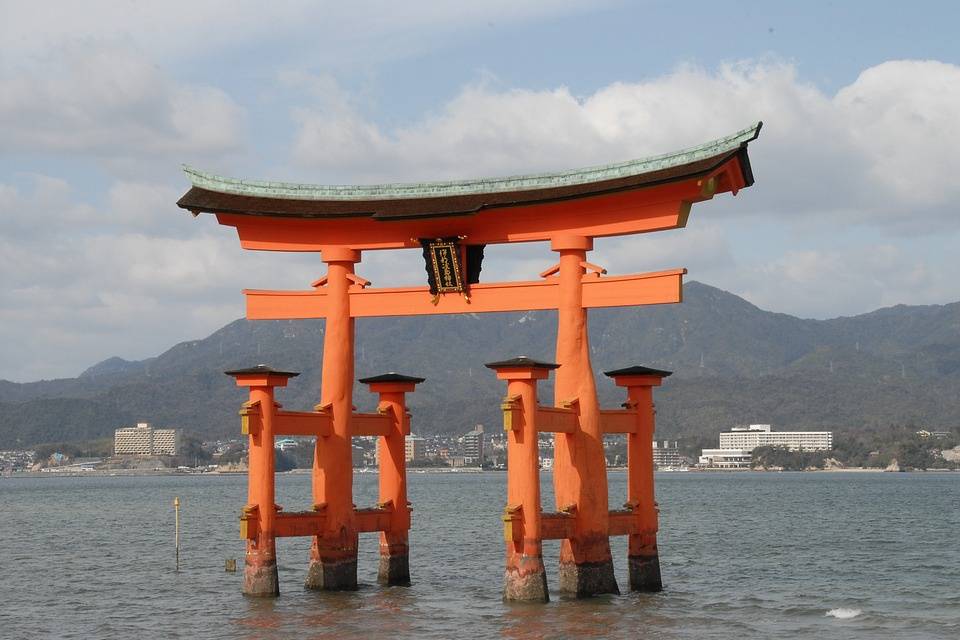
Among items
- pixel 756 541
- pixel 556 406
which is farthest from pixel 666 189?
pixel 756 541

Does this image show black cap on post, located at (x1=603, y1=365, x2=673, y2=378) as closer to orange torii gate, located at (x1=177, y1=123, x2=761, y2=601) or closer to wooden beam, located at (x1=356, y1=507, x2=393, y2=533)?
orange torii gate, located at (x1=177, y1=123, x2=761, y2=601)

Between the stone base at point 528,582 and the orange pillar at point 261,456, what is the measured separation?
525 centimetres

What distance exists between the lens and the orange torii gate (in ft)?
93.5

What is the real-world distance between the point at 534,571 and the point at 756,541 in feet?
104

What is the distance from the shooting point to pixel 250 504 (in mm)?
29297

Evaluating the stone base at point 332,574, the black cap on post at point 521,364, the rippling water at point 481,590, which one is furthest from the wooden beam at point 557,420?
the stone base at point 332,574

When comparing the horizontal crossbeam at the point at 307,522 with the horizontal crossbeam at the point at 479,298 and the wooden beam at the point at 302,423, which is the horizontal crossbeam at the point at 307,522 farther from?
the horizontal crossbeam at the point at 479,298

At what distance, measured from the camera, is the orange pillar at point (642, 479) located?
31.1 m

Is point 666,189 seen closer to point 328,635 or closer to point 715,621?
point 715,621

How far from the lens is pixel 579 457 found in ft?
97.4

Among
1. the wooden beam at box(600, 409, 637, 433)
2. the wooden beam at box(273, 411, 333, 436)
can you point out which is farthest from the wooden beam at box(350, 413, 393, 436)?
the wooden beam at box(600, 409, 637, 433)

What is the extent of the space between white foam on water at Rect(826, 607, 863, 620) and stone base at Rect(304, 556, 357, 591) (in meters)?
10.6

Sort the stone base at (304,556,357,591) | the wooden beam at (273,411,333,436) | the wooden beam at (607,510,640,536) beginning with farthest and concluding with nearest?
the stone base at (304,556,357,591), the wooden beam at (607,510,640,536), the wooden beam at (273,411,333,436)

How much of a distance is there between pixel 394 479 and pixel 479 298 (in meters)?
5.03
